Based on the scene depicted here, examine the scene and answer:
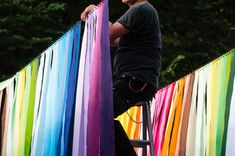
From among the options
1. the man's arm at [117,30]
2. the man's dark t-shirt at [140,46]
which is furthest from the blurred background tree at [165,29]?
the man's arm at [117,30]

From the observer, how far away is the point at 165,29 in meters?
16.2

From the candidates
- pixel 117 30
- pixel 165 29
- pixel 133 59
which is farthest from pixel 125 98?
pixel 165 29

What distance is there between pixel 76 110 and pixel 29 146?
696 millimetres

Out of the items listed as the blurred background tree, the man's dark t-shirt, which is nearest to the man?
the man's dark t-shirt

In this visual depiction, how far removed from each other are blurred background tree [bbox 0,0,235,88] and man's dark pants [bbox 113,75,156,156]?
9700 millimetres

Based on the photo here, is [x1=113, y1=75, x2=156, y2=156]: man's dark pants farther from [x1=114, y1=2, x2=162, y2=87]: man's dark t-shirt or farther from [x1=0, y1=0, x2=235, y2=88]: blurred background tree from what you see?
[x1=0, y1=0, x2=235, y2=88]: blurred background tree

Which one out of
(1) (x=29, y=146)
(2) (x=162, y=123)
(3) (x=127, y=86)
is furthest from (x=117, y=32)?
(2) (x=162, y=123)

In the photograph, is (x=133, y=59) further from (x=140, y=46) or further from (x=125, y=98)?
(x=125, y=98)

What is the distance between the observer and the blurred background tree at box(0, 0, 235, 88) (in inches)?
555

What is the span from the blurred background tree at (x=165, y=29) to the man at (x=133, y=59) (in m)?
9.61

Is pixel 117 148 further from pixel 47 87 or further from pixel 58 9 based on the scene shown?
pixel 58 9

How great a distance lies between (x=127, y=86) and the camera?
387cm

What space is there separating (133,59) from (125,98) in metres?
0.24

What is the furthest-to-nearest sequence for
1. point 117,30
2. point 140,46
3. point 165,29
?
point 165,29, point 140,46, point 117,30
